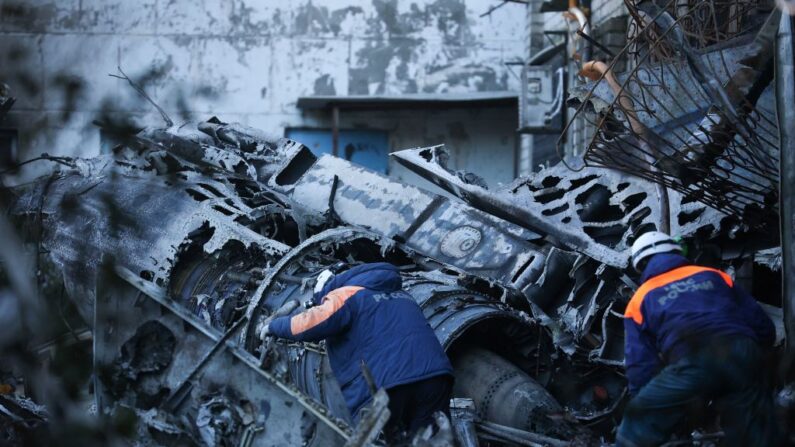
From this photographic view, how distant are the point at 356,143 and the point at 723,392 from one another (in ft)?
37.5

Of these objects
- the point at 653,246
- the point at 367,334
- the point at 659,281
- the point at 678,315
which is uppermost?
the point at 653,246

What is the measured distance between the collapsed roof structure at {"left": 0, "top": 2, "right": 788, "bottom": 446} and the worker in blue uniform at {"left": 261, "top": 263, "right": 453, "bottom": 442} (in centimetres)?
27

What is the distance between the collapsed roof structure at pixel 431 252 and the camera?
16.5 ft

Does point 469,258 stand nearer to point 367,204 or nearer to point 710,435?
point 367,204

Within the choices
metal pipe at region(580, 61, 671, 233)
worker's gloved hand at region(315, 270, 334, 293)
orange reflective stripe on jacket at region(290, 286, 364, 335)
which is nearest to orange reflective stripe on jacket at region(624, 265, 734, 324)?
metal pipe at region(580, 61, 671, 233)

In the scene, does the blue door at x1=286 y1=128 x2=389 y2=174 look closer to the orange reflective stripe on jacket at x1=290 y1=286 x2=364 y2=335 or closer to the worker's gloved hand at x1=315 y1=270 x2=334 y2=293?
the worker's gloved hand at x1=315 y1=270 x2=334 y2=293

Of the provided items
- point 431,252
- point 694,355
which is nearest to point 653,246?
point 694,355

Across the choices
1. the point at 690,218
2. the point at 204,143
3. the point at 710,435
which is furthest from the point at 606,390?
the point at 204,143

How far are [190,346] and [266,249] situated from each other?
4.61 feet

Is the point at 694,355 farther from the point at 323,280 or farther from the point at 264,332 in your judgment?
the point at 264,332

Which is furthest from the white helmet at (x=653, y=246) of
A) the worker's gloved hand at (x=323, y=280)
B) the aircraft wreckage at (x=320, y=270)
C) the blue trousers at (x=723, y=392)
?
the worker's gloved hand at (x=323, y=280)

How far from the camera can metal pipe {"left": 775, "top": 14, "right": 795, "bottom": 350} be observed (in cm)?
444

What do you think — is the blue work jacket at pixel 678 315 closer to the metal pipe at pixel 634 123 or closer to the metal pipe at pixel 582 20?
the metal pipe at pixel 634 123

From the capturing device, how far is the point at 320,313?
16.4 feet
